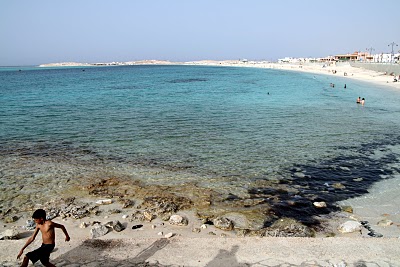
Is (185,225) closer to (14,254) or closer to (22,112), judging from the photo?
(14,254)

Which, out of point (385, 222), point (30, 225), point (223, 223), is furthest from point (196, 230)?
point (385, 222)

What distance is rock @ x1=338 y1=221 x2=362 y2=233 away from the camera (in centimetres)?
927

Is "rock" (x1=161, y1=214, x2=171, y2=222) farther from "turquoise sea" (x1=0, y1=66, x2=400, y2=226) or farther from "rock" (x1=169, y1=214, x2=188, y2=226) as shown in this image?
"turquoise sea" (x1=0, y1=66, x2=400, y2=226)

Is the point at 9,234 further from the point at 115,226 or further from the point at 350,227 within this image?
the point at 350,227

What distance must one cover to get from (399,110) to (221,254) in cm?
3350

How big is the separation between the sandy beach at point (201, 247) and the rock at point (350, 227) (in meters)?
0.13

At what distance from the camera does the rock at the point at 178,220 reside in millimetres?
A: 9759

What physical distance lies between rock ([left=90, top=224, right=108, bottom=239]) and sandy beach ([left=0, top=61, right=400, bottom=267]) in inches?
5.1

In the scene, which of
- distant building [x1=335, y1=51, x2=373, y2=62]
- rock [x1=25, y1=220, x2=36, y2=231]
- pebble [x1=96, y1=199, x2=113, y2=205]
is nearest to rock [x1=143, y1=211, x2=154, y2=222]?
pebble [x1=96, y1=199, x2=113, y2=205]

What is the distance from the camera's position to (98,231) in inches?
354

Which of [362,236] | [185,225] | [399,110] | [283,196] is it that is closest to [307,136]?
[283,196]

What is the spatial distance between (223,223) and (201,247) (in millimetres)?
1755

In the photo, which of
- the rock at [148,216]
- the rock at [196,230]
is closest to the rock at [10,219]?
the rock at [148,216]

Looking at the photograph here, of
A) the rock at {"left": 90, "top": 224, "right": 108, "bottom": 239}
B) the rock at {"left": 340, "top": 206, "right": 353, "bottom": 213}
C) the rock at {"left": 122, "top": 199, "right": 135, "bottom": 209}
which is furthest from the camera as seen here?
the rock at {"left": 122, "top": 199, "right": 135, "bottom": 209}
